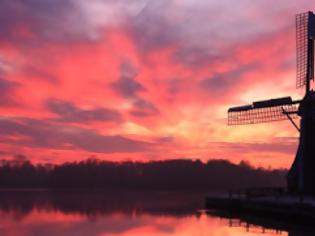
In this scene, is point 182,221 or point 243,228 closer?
point 243,228

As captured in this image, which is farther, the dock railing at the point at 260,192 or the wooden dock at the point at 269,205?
the dock railing at the point at 260,192

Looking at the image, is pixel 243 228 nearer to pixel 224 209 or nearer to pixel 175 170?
pixel 224 209

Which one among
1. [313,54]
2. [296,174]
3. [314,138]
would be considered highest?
[313,54]

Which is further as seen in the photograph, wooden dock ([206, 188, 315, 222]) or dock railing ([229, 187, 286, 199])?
dock railing ([229, 187, 286, 199])

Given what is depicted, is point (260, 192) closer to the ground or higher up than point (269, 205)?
higher up

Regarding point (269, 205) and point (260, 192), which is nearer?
point (269, 205)

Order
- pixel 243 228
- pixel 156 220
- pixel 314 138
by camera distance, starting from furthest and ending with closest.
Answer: pixel 314 138 → pixel 156 220 → pixel 243 228

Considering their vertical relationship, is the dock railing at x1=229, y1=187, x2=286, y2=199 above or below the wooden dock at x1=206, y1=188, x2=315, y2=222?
above

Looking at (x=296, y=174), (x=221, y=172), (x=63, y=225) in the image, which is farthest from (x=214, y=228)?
(x=221, y=172)

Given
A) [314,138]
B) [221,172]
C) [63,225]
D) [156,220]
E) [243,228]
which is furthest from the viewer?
[221,172]

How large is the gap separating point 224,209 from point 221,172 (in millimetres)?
125799

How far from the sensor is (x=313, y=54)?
43188mm

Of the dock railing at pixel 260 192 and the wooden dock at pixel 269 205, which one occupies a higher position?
the dock railing at pixel 260 192

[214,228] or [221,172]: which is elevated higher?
[221,172]
